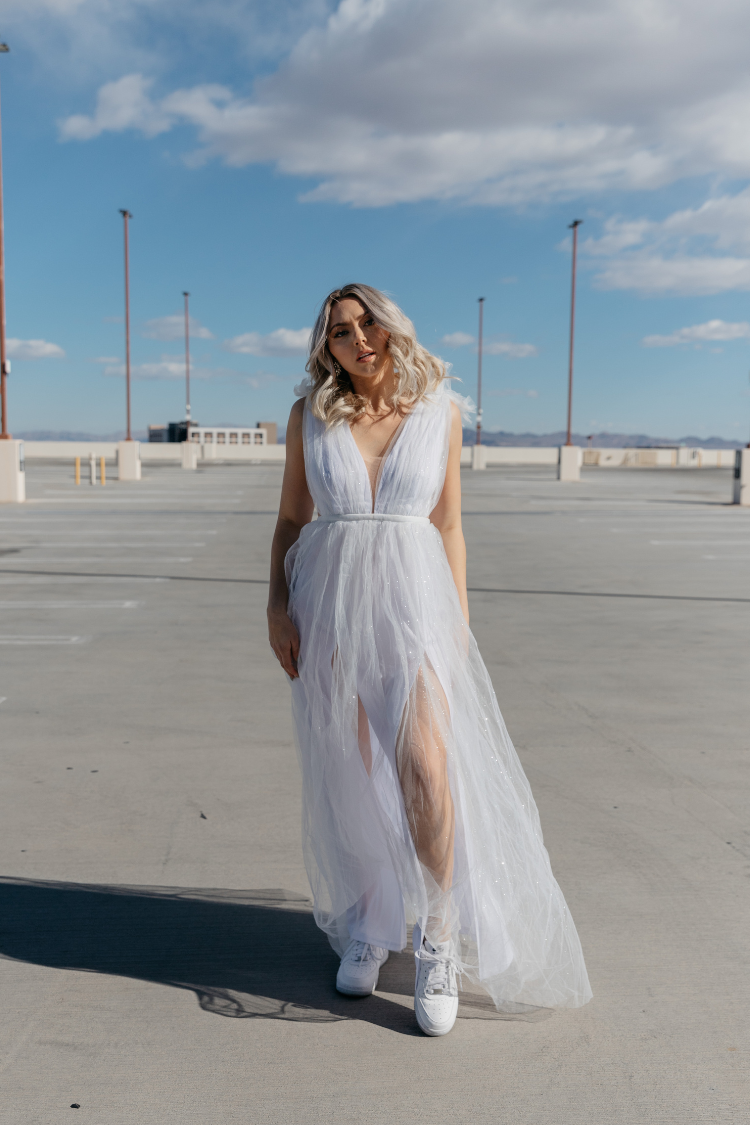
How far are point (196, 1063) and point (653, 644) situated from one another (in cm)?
567

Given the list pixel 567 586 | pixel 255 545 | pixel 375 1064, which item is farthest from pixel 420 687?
pixel 255 545

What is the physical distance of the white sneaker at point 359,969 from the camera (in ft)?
8.43

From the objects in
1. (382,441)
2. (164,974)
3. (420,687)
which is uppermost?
(382,441)

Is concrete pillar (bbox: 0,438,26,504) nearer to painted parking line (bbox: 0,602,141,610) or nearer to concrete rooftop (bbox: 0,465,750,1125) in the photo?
painted parking line (bbox: 0,602,141,610)

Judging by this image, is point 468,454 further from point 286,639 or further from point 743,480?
point 286,639

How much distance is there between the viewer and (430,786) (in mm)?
2461

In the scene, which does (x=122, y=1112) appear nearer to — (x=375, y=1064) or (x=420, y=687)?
(x=375, y=1064)

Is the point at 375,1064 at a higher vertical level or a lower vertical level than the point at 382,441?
lower

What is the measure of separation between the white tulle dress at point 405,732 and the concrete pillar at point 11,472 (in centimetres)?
2147

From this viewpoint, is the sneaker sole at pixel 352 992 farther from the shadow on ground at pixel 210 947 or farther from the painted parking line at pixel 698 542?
the painted parking line at pixel 698 542

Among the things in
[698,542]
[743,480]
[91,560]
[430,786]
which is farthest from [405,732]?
[743,480]

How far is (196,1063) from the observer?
2268 millimetres

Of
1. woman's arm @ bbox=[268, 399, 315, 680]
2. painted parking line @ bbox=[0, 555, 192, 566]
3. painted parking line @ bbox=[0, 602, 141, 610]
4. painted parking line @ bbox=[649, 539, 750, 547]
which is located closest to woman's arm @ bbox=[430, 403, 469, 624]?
woman's arm @ bbox=[268, 399, 315, 680]

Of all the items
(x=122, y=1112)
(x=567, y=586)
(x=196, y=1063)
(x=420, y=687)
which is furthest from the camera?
(x=567, y=586)
